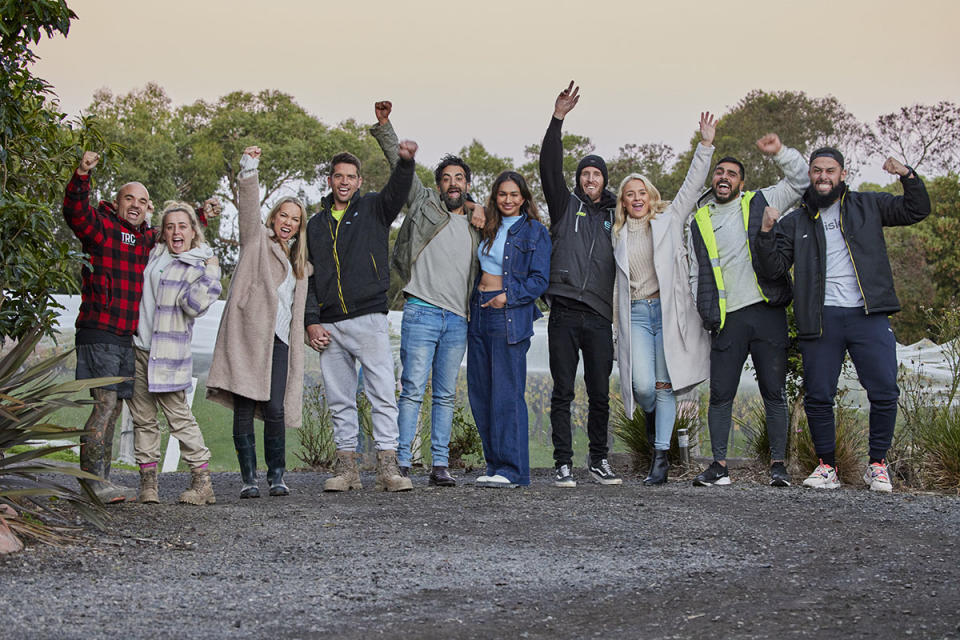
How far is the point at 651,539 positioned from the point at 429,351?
230 centimetres

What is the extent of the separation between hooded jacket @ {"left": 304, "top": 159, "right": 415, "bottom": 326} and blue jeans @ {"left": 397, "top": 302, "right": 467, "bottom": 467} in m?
0.26

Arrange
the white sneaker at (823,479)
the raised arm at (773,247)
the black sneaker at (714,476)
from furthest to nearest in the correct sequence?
1. the black sneaker at (714,476)
2. the white sneaker at (823,479)
3. the raised arm at (773,247)

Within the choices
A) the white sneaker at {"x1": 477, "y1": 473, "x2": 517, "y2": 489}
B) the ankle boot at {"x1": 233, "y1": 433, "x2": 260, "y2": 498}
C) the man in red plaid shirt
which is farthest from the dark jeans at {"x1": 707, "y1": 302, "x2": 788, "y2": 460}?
the man in red plaid shirt

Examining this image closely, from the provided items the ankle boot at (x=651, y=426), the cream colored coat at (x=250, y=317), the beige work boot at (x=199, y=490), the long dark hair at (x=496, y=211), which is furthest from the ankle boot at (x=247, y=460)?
the ankle boot at (x=651, y=426)

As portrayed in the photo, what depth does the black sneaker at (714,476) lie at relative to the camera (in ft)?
22.7

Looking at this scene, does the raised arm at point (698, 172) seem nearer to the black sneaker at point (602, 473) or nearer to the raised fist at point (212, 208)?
the black sneaker at point (602, 473)

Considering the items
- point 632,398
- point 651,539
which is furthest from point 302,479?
point 651,539

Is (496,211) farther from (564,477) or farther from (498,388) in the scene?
A: (564,477)

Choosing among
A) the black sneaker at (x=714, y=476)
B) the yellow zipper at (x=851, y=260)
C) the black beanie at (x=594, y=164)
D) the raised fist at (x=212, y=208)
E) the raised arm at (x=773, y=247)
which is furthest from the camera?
the black beanie at (x=594, y=164)

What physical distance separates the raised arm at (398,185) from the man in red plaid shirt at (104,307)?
1.44 metres

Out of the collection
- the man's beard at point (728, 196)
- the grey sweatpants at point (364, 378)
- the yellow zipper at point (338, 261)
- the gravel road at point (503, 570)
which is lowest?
the gravel road at point (503, 570)

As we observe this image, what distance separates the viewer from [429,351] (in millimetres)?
6727

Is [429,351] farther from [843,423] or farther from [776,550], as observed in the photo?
[843,423]

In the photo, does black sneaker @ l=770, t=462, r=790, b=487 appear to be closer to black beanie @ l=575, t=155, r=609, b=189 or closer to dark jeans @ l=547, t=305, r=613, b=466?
dark jeans @ l=547, t=305, r=613, b=466
